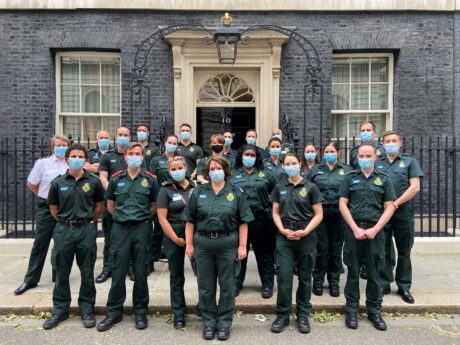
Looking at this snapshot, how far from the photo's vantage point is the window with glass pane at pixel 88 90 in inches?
363

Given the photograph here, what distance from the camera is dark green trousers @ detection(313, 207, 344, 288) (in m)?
5.32

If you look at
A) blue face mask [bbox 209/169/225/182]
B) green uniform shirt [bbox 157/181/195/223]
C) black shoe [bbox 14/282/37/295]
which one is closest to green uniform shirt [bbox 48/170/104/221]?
green uniform shirt [bbox 157/181/195/223]

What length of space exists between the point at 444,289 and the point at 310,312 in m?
2.03

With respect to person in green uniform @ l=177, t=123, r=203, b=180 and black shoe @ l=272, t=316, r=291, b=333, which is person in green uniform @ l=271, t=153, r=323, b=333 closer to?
black shoe @ l=272, t=316, r=291, b=333

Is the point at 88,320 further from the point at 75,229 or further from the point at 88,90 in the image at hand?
the point at 88,90

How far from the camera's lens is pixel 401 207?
5086 millimetres

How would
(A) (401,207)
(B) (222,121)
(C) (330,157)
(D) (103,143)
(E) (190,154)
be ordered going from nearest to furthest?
(A) (401,207)
(C) (330,157)
(D) (103,143)
(E) (190,154)
(B) (222,121)

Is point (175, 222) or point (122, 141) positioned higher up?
point (122, 141)

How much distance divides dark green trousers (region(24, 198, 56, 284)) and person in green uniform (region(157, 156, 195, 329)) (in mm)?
1895

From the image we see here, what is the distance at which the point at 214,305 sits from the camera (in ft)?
14.3

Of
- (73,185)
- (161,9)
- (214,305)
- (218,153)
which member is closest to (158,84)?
(161,9)

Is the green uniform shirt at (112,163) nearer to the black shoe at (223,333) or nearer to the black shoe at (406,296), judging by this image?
the black shoe at (223,333)

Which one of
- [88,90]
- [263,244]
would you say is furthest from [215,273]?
[88,90]

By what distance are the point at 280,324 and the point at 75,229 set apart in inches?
92.3
